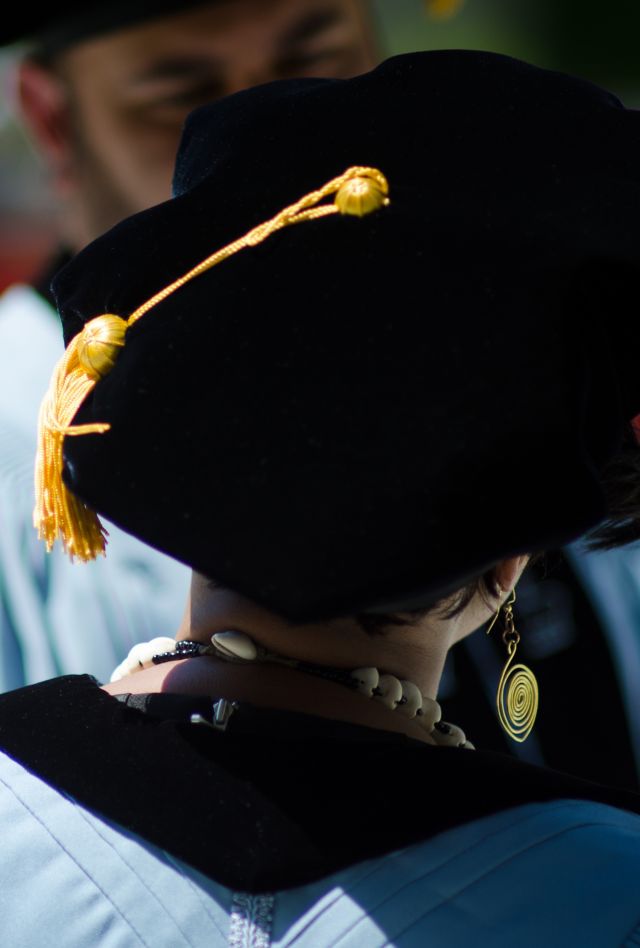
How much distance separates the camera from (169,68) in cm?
185

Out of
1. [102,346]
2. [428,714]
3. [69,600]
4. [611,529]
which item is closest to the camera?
[102,346]

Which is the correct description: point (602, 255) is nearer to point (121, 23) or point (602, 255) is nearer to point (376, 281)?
point (376, 281)

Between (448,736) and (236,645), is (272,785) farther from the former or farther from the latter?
(448,736)

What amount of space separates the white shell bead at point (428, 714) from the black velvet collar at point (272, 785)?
5.0 inches

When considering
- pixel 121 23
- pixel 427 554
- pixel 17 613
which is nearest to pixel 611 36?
pixel 121 23

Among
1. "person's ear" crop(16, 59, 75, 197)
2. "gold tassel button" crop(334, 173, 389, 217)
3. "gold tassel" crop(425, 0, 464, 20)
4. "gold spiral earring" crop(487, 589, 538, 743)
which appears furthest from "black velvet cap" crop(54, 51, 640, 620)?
"gold tassel" crop(425, 0, 464, 20)

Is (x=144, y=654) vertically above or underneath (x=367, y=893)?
above

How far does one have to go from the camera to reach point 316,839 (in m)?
0.68

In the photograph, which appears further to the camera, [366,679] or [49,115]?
[49,115]

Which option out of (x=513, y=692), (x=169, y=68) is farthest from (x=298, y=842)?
(x=169, y=68)

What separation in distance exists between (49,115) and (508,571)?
1.49 m

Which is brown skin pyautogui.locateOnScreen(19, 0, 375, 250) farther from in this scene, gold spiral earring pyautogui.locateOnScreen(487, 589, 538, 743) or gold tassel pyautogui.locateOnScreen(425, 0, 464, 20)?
gold spiral earring pyautogui.locateOnScreen(487, 589, 538, 743)

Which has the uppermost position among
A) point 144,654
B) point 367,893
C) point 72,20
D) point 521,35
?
point 72,20

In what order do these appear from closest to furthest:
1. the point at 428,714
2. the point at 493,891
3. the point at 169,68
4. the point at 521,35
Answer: the point at 493,891 < the point at 428,714 < the point at 169,68 < the point at 521,35
